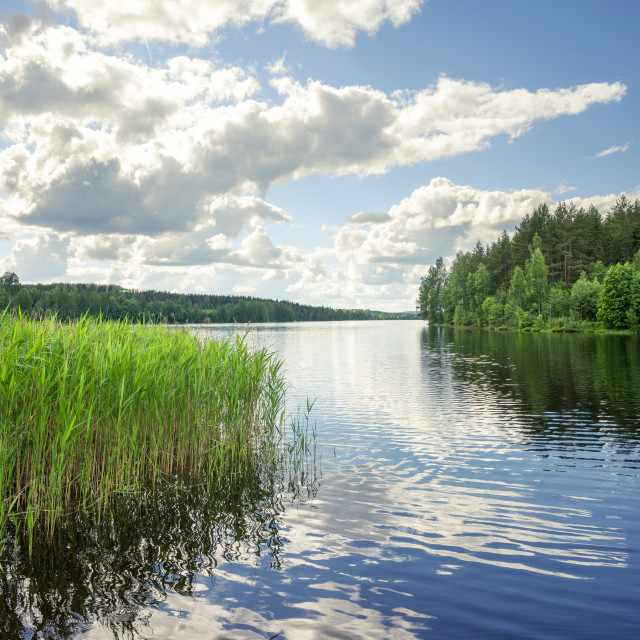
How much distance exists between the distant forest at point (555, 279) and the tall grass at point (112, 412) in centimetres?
9465

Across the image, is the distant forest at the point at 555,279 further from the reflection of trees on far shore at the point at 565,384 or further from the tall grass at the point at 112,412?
the tall grass at the point at 112,412

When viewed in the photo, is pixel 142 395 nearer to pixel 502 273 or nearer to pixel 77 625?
pixel 77 625

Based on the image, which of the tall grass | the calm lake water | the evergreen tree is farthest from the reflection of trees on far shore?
the evergreen tree

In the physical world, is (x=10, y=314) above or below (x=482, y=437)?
above

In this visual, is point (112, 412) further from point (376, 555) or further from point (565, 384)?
point (565, 384)

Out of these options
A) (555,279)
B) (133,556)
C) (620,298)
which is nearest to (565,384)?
(133,556)

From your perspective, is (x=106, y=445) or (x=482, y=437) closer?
(x=106, y=445)

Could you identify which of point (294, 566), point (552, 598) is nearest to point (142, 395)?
point (294, 566)

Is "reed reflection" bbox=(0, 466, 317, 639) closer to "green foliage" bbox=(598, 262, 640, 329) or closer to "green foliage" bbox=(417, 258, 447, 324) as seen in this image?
"green foliage" bbox=(598, 262, 640, 329)

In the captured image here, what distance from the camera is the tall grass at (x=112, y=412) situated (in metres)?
8.21

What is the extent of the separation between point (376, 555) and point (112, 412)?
19.6ft

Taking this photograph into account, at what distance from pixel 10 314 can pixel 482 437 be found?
15665 millimetres

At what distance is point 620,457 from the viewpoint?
48.0ft

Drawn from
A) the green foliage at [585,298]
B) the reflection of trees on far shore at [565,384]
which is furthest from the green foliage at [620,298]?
the reflection of trees on far shore at [565,384]
